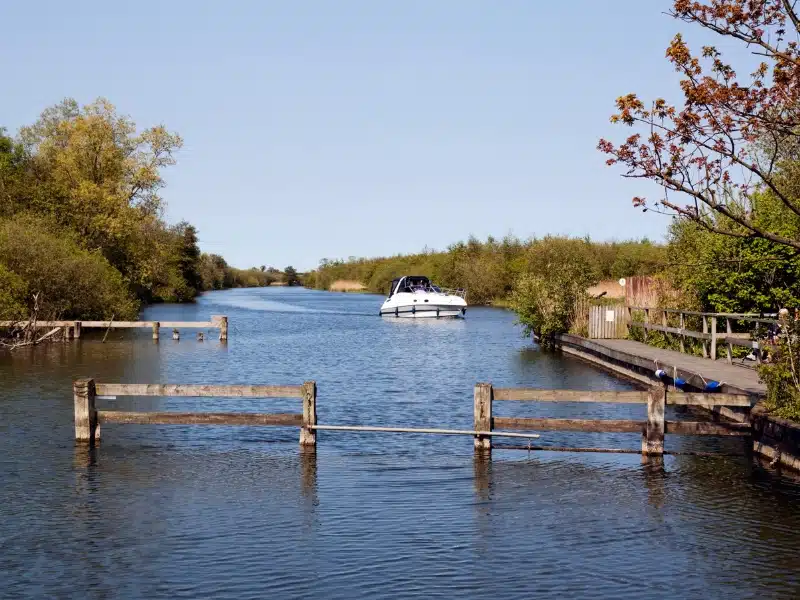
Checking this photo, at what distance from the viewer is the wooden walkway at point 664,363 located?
1998cm

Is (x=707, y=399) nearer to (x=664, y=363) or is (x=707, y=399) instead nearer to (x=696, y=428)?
(x=696, y=428)

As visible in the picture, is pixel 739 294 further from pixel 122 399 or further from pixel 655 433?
pixel 122 399

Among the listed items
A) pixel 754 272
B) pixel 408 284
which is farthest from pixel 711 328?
pixel 408 284

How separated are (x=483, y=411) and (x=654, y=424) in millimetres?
2904

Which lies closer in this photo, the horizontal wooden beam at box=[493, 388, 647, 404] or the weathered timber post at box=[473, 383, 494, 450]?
the horizontal wooden beam at box=[493, 388, 647, 404]

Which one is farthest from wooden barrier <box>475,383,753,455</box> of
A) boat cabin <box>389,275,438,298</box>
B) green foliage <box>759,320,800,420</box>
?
boat cabin <box>389,275,438,298</box>

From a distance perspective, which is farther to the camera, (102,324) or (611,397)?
(102,324)

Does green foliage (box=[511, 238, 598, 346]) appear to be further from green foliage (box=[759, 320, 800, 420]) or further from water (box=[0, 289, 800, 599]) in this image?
green foliage (box=[759, 320, 800, 420])

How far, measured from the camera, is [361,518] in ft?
42.1

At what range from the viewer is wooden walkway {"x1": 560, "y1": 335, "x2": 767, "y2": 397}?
1998 cm

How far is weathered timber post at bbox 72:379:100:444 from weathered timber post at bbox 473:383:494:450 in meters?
6.78

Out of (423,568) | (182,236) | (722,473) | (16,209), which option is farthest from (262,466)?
(182,236)

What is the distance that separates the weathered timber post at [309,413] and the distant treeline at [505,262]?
1127 inches

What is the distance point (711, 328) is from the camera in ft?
85.8
